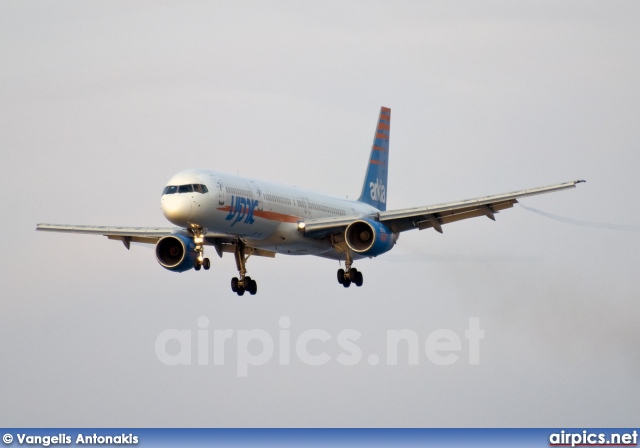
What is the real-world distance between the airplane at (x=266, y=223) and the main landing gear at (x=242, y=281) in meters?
0.05

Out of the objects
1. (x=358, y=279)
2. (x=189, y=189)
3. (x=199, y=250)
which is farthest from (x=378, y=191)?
(x=189, y=189)

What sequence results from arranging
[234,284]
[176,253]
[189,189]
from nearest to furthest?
[189,189]
[176,253]
[234,284]

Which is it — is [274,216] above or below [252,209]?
above

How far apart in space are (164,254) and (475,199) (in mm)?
15278

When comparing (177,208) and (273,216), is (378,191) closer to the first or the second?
(273,216)

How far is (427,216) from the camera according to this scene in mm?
70812

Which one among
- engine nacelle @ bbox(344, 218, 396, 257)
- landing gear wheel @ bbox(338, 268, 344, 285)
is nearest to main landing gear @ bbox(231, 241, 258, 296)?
landing gear wheel @ bbox(338, 268, 344, 285)

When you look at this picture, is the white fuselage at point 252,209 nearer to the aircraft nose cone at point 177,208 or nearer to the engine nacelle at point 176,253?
the aircraft nose cone at point 177,208

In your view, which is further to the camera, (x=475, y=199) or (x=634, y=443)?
(x=475, y=199)

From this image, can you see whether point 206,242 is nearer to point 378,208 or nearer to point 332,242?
point 332,242

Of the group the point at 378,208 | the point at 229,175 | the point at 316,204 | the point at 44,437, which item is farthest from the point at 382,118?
the point at 44,437

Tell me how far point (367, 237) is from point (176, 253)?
9.22 metres

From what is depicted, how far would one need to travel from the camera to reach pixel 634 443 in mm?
62469

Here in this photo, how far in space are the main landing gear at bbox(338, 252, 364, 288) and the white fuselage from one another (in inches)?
33.9
